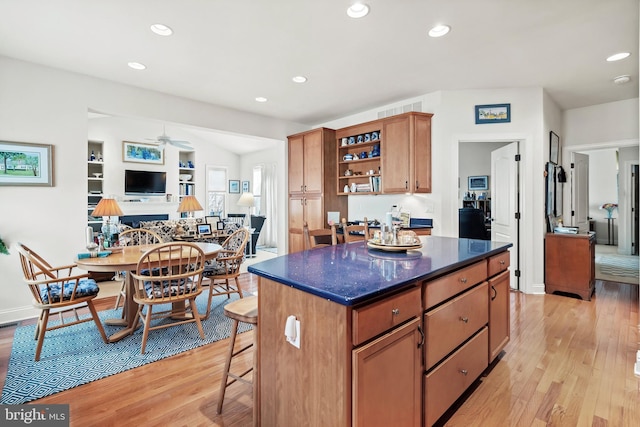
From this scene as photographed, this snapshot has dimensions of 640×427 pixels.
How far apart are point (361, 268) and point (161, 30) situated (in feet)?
8.57

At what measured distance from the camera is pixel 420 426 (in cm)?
151

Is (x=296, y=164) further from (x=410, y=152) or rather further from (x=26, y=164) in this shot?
(x=26, y=164)

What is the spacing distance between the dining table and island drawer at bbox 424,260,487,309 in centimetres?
219

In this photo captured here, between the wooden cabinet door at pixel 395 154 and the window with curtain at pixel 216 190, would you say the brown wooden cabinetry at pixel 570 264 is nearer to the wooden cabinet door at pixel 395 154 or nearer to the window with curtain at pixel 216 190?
the wooden cabinet door at pixel 395 154

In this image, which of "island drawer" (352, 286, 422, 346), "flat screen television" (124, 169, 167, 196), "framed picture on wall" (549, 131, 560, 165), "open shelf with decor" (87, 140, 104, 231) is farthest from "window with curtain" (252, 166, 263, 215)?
"island drawer" (352, 286, 422, 346)

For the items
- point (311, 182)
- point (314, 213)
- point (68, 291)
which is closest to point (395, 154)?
point (311, 182)

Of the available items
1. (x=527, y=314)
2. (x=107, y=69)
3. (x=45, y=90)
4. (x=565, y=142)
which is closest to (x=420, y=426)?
(x=527, y=314)

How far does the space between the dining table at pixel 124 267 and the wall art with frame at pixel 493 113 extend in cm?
367

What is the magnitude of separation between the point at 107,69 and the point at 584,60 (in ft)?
16.6

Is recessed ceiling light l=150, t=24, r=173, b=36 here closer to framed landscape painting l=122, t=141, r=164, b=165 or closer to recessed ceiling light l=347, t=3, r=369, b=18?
recessed ceiling light l=347, t=3, r=369, b=18

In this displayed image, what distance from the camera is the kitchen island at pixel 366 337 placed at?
1174 millimetres

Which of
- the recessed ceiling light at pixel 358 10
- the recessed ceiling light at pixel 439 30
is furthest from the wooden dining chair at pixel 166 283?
the recessed ceiling light at pixel 439 30

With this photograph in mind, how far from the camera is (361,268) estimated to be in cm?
161

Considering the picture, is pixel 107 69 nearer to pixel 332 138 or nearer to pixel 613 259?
pixel 332 138
